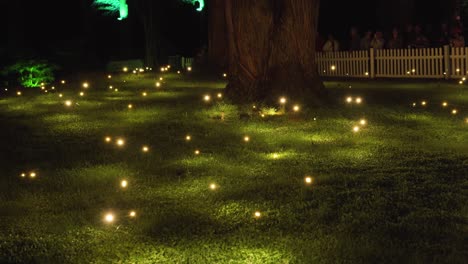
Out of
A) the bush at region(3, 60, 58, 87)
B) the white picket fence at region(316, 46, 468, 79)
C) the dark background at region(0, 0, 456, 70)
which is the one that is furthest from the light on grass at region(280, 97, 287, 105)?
the dark background at region(0, 0, 456, 70)

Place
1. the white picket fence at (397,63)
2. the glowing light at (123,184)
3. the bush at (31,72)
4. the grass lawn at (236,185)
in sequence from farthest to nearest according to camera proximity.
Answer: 1. the bush at (31,72)
2. the white picket fence at (397,63)
3. the glowing light at (123,184)
4. the grass lawn at (236,185)

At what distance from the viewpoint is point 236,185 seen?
797cm

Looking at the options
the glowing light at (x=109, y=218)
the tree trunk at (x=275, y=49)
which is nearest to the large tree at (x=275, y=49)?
the tree trunk at (x=275, y=49)

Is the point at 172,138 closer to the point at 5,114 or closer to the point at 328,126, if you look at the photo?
→ the point at 328,126

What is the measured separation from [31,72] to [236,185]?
17.0m

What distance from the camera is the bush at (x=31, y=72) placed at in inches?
904

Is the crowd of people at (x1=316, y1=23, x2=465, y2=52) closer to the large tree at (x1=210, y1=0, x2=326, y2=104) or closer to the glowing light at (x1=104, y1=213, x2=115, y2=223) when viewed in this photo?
the large tree at (x1=210, y1=0, x2=326, y2=104)

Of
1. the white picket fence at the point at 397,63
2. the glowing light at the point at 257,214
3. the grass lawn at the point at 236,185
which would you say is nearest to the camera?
the grass lawn at the point at 236,185

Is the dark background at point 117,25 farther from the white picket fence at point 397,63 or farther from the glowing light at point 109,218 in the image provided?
the glowing light at point 109,218

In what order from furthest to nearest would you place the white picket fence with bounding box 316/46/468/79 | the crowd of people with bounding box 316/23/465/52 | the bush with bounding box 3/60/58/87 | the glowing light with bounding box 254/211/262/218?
the bush with bounding box 3/60/58/87 → the crowd of people with bounding box 316/23/465/52 → the white picket fence with bounding box 316/46/468/79 → the glowing light with bounding box 254/211/262/218

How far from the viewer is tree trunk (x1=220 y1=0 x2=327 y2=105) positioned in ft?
45.0

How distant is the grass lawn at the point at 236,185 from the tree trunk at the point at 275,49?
613 millimetres

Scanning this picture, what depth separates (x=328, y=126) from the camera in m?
11.8

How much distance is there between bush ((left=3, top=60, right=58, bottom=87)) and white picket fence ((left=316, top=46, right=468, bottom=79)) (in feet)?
31.2
